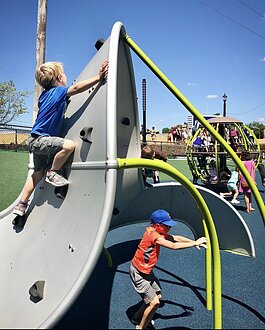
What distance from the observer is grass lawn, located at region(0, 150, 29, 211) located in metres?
7.85

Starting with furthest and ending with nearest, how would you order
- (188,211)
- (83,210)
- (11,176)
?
(11,176), (188,211), (83,210)

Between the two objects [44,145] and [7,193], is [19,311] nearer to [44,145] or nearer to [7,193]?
[44,145]

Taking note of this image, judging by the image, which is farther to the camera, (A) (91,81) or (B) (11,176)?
(B) (11,176)

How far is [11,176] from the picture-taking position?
10875mm

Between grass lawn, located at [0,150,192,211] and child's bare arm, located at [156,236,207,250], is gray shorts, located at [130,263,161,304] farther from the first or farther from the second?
grass lawn, located at [0,150,192,211]

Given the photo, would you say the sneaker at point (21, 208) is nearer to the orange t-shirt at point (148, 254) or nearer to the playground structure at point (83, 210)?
the playground structure at point (83, 210)

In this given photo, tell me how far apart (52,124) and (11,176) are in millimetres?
9108

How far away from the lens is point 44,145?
8.10ft

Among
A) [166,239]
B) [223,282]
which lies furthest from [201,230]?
[166,239]

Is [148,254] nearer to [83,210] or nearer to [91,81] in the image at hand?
[83,210]

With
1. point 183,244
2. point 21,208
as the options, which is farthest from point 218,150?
point 21,208

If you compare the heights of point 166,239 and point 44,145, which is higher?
point 44,145

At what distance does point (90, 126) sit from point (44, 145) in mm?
449

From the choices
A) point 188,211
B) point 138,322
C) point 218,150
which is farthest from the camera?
point 218,150
